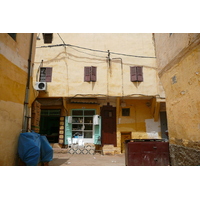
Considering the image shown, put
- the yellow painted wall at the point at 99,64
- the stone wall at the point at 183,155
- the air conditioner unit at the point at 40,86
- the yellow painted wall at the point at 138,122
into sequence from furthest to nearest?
the yellow painted wall at the point at 138,122 < the yellow painted wall at the point at 99,64 < the air conditioner unit at the point at 40,86 < the stone wall at the point at 183,155

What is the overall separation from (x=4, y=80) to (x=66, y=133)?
21.1 feet

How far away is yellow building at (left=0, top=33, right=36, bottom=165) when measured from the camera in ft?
13.9

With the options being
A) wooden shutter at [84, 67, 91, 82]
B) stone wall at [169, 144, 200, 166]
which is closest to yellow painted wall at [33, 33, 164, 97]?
wooden shutter at [84, 67, 91, 82]

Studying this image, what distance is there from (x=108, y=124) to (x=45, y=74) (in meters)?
A: 5.00

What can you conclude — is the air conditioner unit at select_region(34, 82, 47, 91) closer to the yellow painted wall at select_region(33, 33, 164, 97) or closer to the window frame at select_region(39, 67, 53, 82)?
the yellow painted wall at select_region(33, 33, 164, 97)

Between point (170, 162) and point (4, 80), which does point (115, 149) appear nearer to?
point (170, 162)

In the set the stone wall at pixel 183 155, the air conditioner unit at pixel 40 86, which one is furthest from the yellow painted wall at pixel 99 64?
the stone wall at pixel 183 155

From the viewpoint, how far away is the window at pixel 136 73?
984 cm

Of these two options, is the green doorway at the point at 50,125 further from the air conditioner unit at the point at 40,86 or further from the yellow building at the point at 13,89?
the yellow building at the point at 13,89

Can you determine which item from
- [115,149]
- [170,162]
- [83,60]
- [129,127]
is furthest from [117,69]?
[170,162]

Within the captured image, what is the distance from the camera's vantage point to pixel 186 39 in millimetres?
3775

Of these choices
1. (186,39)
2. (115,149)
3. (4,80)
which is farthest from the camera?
(115,149)

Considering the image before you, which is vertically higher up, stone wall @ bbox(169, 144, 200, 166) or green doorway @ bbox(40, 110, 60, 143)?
green doorway @ bbox(40, 110, 60, 143)

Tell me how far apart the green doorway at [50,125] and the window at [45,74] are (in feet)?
6.98
